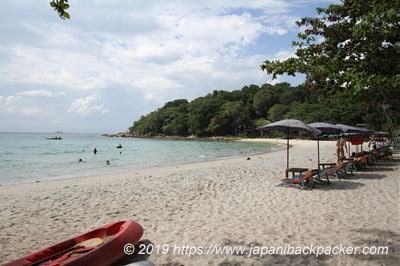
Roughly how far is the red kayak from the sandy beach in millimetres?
498

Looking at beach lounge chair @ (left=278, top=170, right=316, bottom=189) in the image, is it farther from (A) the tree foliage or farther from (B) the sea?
(B) the sea

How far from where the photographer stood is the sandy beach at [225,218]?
4469mm

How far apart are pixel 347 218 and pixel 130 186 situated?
725 centimetres

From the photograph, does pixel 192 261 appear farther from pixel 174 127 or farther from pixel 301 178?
pixel 174 127

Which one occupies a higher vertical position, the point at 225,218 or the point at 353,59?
the point at 353,59

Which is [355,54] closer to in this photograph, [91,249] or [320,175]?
[320,175]

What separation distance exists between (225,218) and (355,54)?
521cm

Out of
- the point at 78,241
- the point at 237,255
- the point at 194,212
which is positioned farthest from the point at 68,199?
the point at 237,255

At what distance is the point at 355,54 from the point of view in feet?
24.8

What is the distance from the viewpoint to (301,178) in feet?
30.1

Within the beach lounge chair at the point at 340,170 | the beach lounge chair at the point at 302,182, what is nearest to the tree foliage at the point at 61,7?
the beach lounge chair at the point at 302,182

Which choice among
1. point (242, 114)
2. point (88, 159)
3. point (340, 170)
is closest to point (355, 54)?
point (340, 170)

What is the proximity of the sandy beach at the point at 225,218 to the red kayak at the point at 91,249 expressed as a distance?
0.50m

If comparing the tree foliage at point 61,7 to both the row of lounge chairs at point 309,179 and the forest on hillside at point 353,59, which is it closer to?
the forest on hillside at point 353,59
